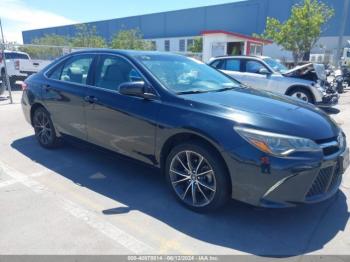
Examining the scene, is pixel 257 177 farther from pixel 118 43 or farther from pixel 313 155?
pixel 118 43

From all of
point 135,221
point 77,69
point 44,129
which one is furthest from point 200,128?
point 44,129

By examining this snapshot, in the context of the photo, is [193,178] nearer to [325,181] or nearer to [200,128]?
[200,128]

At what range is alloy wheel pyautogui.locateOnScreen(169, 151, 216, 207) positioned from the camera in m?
3.19

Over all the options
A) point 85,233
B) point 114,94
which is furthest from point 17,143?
point 85,233

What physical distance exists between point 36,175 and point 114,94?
158cm

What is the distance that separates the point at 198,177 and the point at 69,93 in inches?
92.1

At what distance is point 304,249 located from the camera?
108 inches

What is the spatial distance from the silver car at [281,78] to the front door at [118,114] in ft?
19.4

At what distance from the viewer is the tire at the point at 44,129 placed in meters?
5.05

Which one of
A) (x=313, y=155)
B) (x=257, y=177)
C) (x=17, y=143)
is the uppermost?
(x=313, y=155)

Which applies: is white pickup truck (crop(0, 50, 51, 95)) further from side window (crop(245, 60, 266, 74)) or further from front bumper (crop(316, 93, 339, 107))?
front bumper (crop(316, 93, 339, 107))

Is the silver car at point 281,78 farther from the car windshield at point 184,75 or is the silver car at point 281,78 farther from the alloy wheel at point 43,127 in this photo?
the alloy wheel at point 43,127

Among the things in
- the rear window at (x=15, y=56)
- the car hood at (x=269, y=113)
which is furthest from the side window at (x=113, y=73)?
the rear window at (x=15, y=56)

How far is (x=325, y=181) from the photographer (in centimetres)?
295
